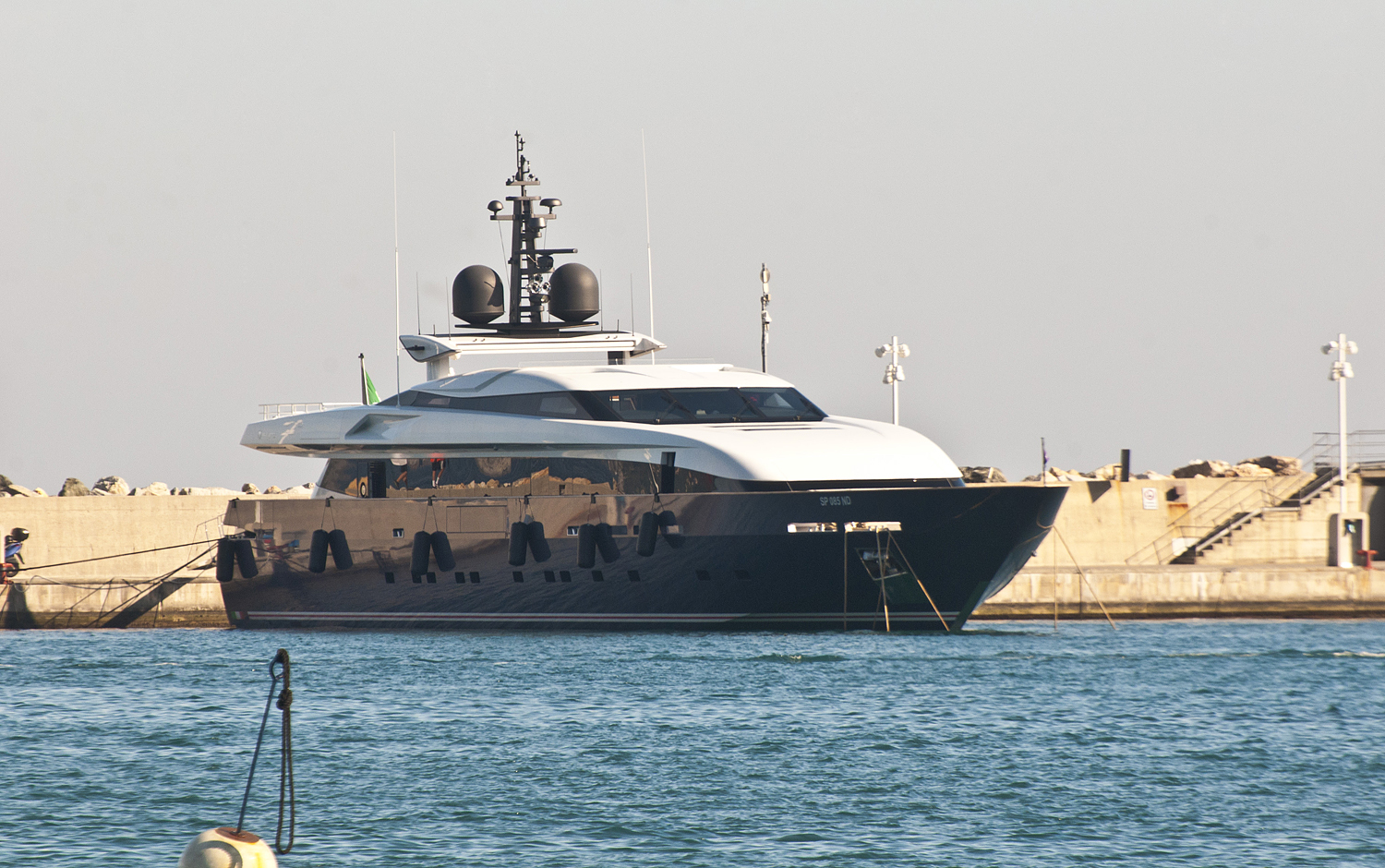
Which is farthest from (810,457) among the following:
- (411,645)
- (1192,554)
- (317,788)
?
(1192,554)

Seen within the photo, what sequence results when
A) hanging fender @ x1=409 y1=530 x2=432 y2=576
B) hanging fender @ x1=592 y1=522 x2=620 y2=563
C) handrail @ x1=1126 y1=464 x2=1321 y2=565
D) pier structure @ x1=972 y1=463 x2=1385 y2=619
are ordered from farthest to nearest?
handrail @ x1=1126 y1=464 x2=1321 y2=565, pier structure @ x1=972 y1=463 x2=1385 y2=619, hanging fender @ x1=409 y1=530 x2=432 y2=576, hanging fender @ x1=592 y1=522 x2=620 y2=563

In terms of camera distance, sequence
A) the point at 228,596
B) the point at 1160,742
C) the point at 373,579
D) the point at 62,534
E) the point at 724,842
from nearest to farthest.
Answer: the point at 724,842 < the point at 1160,742 < the point at 373,579 < the point at 228,596 < the point at 62,534

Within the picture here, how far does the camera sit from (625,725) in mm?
18625

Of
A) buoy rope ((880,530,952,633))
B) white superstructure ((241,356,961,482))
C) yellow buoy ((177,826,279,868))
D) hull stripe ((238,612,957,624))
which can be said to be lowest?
yellow buoy ((177,826,279,868))

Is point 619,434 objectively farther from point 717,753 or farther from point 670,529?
point 717,753

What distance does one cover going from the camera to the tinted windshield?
26828 millimetres

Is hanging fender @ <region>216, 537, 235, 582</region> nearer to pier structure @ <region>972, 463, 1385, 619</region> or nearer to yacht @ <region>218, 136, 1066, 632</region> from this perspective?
yacht @ <region>218, 136, 1066, 632</region>

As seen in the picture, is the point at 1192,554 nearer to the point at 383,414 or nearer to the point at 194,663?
the point at 383,414

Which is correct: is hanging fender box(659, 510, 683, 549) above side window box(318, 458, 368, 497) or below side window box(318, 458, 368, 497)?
below

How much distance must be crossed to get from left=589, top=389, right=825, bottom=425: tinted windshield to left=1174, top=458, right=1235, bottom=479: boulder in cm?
1780

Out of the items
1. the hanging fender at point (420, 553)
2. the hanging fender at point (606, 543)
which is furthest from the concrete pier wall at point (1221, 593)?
the hanging fender at point (420, 553)

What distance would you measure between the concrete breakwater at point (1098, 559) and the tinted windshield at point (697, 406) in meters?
7.22

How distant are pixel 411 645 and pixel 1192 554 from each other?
18993 millimetres

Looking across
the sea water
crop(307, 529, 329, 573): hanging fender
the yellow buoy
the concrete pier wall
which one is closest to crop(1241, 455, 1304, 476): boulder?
the concrete pier wall
